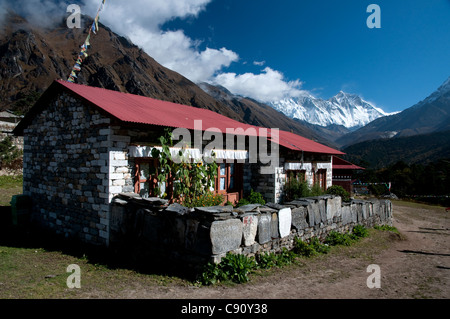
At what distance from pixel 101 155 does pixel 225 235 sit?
13.1 feet

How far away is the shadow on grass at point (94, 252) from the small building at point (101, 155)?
29 centimetres

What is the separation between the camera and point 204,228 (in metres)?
5.47

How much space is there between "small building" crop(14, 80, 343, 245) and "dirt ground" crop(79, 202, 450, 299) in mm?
3296

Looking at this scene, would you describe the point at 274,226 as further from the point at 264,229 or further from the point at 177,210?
the point at 177,210

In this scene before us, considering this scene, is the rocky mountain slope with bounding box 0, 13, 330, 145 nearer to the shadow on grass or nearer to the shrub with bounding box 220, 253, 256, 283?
the shadow on grass

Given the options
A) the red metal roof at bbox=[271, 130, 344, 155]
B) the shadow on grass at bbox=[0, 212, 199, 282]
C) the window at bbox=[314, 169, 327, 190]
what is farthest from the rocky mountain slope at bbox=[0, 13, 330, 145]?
the window at bbox=[314, 169, 327, 190]

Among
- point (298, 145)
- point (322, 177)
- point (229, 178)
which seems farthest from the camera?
point (322, 177)

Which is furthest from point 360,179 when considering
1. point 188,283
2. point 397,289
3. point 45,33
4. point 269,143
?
point 45,33

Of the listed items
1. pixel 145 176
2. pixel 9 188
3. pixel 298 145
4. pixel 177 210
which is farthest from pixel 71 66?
pixel 177 210

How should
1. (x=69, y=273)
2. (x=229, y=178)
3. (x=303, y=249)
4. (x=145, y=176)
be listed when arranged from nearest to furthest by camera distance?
(x=69, y=273), (x=303, y=249), (x=145, y=176), (x=229, y=178)

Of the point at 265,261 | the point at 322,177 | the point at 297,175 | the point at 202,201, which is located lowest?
the point at 265,261

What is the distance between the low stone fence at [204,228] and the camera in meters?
5.55

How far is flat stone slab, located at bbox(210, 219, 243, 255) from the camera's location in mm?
5410

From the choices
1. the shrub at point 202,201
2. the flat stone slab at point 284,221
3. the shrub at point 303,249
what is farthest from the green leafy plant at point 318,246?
the shrub at point 202,201
